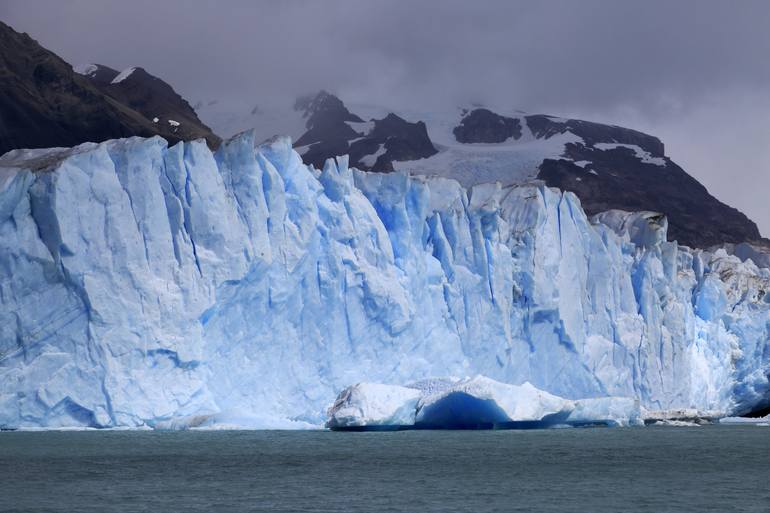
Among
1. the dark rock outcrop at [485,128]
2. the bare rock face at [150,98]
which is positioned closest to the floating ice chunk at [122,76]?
the bare rock face at [150,98]

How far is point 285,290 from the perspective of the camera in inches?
1139

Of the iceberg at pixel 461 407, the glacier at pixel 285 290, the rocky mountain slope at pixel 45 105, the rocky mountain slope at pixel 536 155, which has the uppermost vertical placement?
the rocky mountain slope at pixel 536 155

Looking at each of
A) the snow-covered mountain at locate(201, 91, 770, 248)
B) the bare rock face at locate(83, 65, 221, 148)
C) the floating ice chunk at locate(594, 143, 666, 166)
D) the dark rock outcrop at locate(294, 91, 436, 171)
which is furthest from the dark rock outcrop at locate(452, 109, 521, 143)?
the bare rock face at locate(83, 65, 221, 148)

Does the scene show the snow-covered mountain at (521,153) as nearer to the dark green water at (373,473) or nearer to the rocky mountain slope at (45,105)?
the rocky mountain slope at (45,105)

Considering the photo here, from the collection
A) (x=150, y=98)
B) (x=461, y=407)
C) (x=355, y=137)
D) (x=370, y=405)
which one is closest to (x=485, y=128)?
(x=355, y=137)

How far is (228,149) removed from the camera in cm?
2950

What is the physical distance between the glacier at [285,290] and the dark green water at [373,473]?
133 cm

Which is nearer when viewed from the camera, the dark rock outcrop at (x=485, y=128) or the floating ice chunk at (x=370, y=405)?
the floating ice chunk at (x=370, y=405)

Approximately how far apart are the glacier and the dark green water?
4.35 feet

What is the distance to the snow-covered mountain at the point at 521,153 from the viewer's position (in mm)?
64375

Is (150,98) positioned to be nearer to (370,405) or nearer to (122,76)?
(122,76)

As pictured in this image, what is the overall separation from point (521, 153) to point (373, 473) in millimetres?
48385

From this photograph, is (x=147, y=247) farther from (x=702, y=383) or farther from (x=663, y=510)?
(x=702, y=383)

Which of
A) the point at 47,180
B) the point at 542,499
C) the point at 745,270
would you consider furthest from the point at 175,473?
the point at 745,270
